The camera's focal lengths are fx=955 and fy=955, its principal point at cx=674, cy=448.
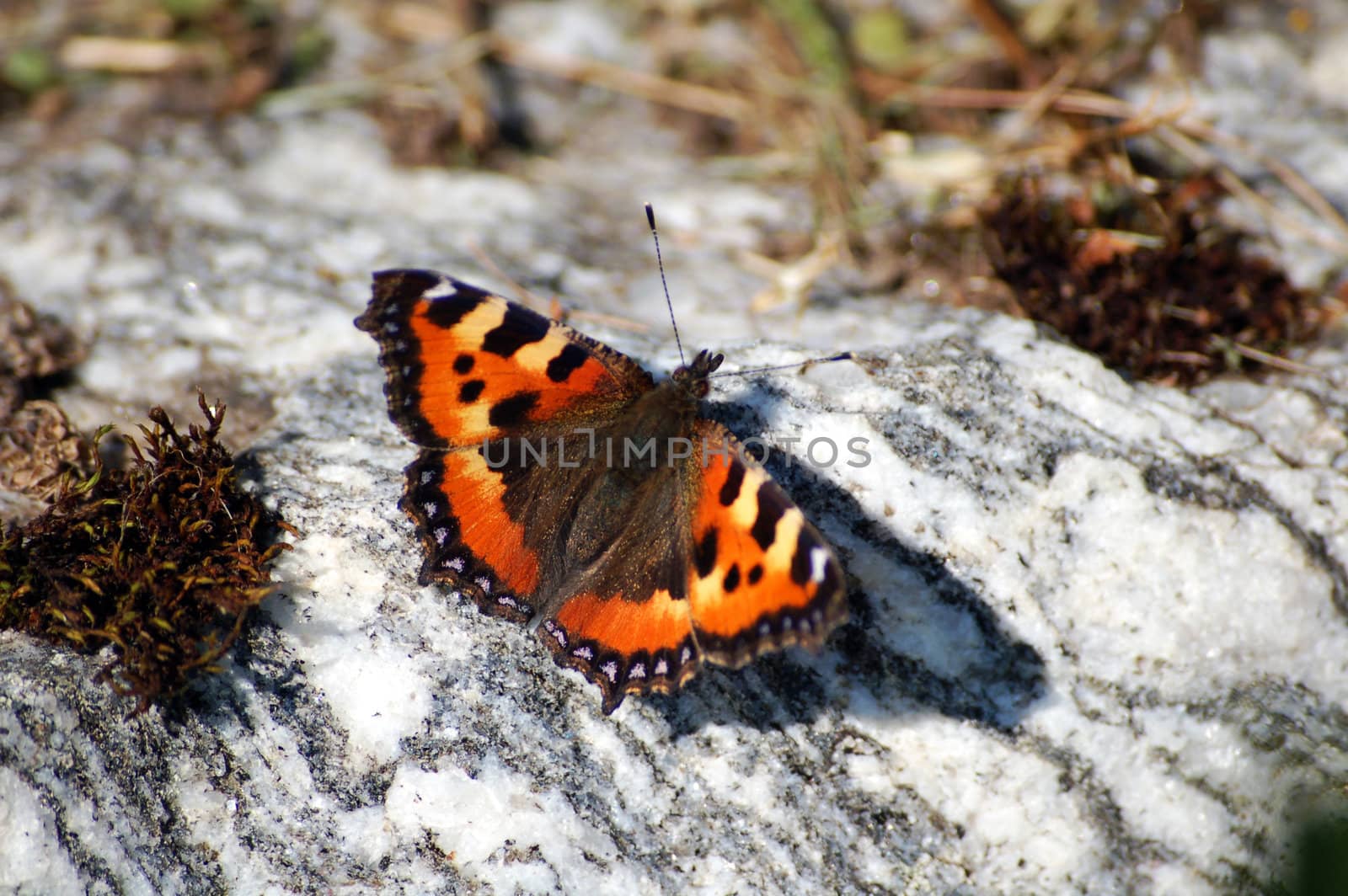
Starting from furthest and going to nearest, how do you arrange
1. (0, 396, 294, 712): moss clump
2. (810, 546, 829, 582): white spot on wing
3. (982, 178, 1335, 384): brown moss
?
(982, 178, 1335, 384): brown moss → (0, 396, 294, 712): moss clump → (810, 546, 829, 582): white spot on wing

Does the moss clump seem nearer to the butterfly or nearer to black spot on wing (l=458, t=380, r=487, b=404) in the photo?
the butterfly

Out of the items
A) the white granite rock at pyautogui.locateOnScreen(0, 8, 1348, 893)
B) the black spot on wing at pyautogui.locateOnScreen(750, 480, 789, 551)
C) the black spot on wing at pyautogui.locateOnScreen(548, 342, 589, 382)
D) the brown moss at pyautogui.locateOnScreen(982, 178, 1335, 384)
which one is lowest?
the white granite rock at pyautogui.locateOnScreen(0, 8, 1348, 893)

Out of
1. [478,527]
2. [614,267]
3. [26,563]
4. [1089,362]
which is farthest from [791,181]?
[26,563]

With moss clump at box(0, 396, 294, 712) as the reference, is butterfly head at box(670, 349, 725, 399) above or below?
above

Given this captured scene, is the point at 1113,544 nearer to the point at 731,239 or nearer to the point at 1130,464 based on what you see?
the point at 1130,464

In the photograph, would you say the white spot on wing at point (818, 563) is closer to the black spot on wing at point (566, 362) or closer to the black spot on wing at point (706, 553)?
the black spot on wing at point (706, 553)

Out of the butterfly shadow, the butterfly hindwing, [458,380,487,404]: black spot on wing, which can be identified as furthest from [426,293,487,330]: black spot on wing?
the butterfly shadow

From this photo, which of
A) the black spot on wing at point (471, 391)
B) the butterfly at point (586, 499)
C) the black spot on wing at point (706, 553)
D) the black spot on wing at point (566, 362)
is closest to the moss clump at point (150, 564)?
the butterfly at point (586, 499)
